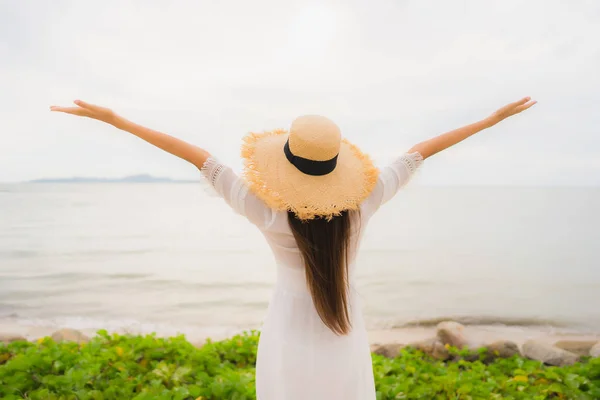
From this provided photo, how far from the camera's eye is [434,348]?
169 inches

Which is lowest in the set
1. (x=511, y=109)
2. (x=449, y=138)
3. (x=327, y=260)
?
(x=327, y=260)

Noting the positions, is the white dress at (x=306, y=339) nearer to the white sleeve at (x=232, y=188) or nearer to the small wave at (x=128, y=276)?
the white sleeve at (x=232, y=188)

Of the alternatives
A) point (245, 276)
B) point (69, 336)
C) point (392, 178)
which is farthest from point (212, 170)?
point (245, 276)

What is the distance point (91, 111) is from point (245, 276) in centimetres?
822

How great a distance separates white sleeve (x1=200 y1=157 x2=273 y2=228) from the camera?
162cm

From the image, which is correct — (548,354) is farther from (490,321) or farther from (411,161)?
(411,161)

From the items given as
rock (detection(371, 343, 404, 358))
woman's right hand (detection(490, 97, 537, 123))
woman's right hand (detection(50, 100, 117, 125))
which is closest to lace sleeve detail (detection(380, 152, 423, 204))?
woman's right hand (detection(490, 97, 537, 123))

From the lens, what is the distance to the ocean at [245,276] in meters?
6.98

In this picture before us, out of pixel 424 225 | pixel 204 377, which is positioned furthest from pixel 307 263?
pixel 424 225

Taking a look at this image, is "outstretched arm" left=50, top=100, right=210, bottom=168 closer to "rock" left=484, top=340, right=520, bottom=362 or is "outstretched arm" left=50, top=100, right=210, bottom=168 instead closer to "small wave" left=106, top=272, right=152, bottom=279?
"rock" left=484, top=340, right=520, bottom=362

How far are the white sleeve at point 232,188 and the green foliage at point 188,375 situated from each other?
1611 mm

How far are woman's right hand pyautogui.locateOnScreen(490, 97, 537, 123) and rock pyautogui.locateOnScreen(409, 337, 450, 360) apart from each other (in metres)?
2.82

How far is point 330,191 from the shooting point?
1.62 metres

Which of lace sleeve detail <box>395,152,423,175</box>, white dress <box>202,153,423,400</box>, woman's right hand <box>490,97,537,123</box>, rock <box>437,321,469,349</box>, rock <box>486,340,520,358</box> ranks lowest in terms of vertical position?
rock <box>486,340,520,358</box>
